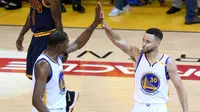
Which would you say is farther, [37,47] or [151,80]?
[37,47]

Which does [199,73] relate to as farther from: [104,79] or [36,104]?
[36,104]

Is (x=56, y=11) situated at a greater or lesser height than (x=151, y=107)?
greater

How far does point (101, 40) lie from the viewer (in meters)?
7.58

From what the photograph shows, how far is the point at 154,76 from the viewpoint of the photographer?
3.77 meters

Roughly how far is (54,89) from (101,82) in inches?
91.6

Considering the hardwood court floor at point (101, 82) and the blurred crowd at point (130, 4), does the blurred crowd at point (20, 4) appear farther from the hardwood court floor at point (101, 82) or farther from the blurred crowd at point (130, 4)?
the hardwood court floor at point (101, 82)

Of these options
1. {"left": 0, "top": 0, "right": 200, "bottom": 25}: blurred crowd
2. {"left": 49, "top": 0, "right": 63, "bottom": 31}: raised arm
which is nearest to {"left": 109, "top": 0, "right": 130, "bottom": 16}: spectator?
{"left": 0, "top": 0, "right": 200, "bottom": 25}: blurred crowd

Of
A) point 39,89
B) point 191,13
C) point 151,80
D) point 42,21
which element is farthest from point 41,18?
point 191,13

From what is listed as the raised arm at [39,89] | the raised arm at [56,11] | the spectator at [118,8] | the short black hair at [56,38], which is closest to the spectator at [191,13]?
the spectator at [118,8]

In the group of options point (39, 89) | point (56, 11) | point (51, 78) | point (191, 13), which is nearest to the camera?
point (39, 89)

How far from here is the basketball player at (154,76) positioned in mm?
3764

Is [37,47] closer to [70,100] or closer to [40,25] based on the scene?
[40,25]

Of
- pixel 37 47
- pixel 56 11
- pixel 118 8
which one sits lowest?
pixel 118 8

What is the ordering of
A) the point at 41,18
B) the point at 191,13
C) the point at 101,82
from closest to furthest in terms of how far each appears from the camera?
the point at 41,18, the point at 101,82, the point at 191,13
